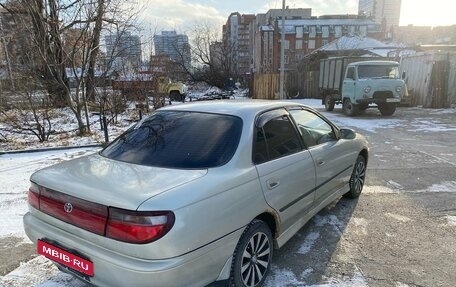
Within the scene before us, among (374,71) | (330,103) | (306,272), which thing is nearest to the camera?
(306,272)

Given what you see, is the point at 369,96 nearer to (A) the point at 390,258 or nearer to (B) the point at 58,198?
(A) the point at 390,258

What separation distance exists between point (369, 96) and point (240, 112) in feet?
37.0

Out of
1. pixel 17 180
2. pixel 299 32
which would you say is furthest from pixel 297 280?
pixel 299 32

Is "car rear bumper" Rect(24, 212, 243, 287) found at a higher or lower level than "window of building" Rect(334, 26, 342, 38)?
lower

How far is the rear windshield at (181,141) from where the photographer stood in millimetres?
2627

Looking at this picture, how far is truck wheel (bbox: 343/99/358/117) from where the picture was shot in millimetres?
13802

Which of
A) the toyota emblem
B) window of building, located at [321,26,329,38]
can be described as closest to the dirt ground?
the toyota emblem

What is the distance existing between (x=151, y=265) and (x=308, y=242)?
2052mm

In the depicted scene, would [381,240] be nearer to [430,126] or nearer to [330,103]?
[430,126]

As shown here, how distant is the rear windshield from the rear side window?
0.69 ft

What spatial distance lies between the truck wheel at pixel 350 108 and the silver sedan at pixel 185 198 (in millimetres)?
11083

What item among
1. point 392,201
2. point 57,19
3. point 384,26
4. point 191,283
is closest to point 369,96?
point 392,201

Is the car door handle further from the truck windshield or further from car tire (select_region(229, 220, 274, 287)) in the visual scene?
the truck windshield

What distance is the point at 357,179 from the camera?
185 inches
